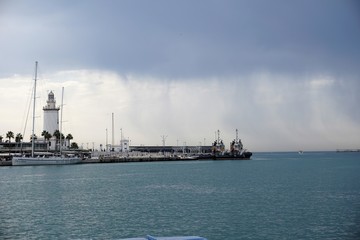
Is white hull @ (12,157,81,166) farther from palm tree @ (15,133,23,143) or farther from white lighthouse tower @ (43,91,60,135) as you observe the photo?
palm tree @ (15,133,23,143)

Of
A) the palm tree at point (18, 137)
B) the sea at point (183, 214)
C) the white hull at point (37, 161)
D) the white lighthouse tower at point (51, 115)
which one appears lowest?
the sea at point (183, 214)

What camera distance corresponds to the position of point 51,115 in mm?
161625

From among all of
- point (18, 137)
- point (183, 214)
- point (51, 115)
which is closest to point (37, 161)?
point (51, 115)

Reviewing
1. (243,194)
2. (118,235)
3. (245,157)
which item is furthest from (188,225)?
(245,157)

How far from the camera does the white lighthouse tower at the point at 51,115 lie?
525 ft

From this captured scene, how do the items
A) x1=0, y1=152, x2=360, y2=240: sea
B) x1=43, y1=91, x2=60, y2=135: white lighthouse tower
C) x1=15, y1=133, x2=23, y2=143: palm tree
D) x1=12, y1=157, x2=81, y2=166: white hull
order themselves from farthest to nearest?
x1=15, y1=133, x2=23, y2=143: palm tree
x1=43, y1=91, x2=60, y2=135: white lighthouse tower
x1=12, y1=157, x2=81, y2=166: white hull
x1=0, y1=152, x2=360, y2=240: sea

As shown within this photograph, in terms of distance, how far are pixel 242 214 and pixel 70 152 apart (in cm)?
14657

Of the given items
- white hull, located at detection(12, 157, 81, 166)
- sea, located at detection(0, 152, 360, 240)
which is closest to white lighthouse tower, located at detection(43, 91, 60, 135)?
white hull, located at detection(12, 157, 81, 166)

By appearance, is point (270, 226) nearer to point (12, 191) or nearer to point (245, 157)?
point (12, 191)

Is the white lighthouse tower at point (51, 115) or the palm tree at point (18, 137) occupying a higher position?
the white lighthouse tower at point (51, 115)

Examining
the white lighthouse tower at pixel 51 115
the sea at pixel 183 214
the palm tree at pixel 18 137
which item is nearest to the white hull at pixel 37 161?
the white lighthouse tower at pixel 51 115

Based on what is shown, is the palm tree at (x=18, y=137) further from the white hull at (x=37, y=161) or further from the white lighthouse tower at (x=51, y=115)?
Result: the white hull at (x=37, y=161)

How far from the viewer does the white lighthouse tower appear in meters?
160

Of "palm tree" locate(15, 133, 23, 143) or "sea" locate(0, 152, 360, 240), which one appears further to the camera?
"palm tree" locate(15, 133, 23, 143)
